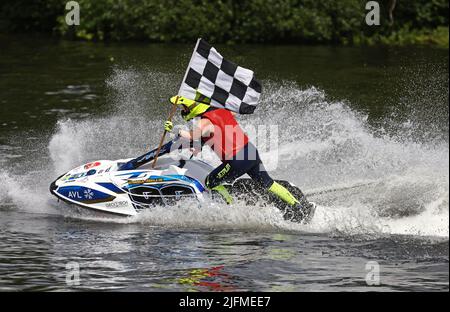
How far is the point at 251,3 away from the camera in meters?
31.6

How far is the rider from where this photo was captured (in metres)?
13.5

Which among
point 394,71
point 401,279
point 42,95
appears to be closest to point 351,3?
point 394,71

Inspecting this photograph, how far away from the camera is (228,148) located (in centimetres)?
1356

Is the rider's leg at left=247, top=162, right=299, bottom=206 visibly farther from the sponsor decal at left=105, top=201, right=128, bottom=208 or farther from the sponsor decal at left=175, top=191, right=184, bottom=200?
the sponsor decal at left=105, top=201, right=128, bottom=208

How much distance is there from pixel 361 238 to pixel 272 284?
7.42 ft

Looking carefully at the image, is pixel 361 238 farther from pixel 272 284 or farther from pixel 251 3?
pixel 251 3

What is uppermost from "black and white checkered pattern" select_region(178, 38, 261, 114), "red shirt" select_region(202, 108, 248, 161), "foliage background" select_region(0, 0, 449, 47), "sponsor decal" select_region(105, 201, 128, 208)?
"foliage background" select_region(0, 0, 449, 47)

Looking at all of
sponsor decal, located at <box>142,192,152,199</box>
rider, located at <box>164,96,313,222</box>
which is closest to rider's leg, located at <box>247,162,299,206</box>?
rider, located at <box>164,96,313,222</box>

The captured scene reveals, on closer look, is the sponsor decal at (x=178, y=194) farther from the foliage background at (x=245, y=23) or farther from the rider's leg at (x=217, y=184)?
the foliage background at (x=245, y=23)

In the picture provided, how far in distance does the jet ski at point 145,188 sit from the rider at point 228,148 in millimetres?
94

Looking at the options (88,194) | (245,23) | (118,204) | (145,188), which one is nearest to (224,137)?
(145,188)

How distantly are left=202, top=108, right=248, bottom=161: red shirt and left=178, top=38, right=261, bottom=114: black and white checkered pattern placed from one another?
0.23 metres

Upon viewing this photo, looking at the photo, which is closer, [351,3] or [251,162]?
[251,162]
